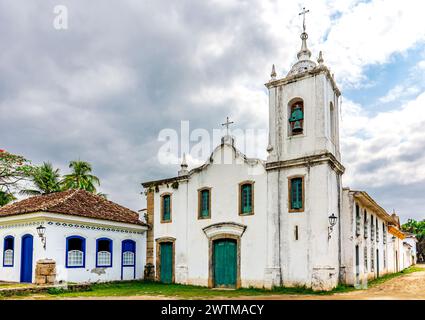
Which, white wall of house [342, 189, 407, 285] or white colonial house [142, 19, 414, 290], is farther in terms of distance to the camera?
white wall of house [342, 189, 407, 285]

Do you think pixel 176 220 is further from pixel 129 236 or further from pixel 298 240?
pixel 298 240

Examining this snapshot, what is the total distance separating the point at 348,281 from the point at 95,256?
35.3 ft

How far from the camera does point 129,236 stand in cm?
2208

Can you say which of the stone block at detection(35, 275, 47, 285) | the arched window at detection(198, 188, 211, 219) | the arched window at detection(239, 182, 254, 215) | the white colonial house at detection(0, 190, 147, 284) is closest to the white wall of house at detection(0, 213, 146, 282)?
the white colonial house at detection(0, 190, 147, 284)

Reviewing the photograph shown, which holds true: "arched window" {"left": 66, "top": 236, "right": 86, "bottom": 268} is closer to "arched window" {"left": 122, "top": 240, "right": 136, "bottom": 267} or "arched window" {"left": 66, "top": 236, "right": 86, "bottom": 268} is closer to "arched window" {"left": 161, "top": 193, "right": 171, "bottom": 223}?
"arched window" {"left": 122, "top": 240, "right": 136, "bottom": 267}

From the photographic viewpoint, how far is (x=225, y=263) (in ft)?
63.7

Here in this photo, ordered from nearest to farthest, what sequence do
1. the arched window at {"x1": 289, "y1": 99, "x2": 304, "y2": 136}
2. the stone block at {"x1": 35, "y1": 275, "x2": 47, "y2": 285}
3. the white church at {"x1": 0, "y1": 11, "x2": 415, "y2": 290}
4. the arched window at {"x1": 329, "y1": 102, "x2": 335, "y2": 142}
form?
1. the white church at {"x1": 0, "y1": 11, "x2": 415, "y2": 290}
2. the stone block at {"x1": 35, "y1": 275, "x2": 47, "y2": 285}
3. the arched window at {"x1": 289, "y1": 99, "x2": 304, "y2": 136}
4. the arched window at {"x1": 329, "y1": 102, "x2": 335, "y2": 142}

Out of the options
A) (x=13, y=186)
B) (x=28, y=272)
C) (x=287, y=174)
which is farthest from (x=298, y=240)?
(x=13, y=186)

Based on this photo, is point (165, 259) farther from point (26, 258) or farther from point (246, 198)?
point (26, 258)

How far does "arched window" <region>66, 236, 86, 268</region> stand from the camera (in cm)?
1904

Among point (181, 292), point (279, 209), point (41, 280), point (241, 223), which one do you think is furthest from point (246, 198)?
point (41, 280)

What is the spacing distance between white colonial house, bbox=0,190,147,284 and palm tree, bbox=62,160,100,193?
1132 cm

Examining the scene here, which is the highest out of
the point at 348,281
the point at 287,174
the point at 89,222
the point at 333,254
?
the point at 287,174

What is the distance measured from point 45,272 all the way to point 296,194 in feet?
33.7
